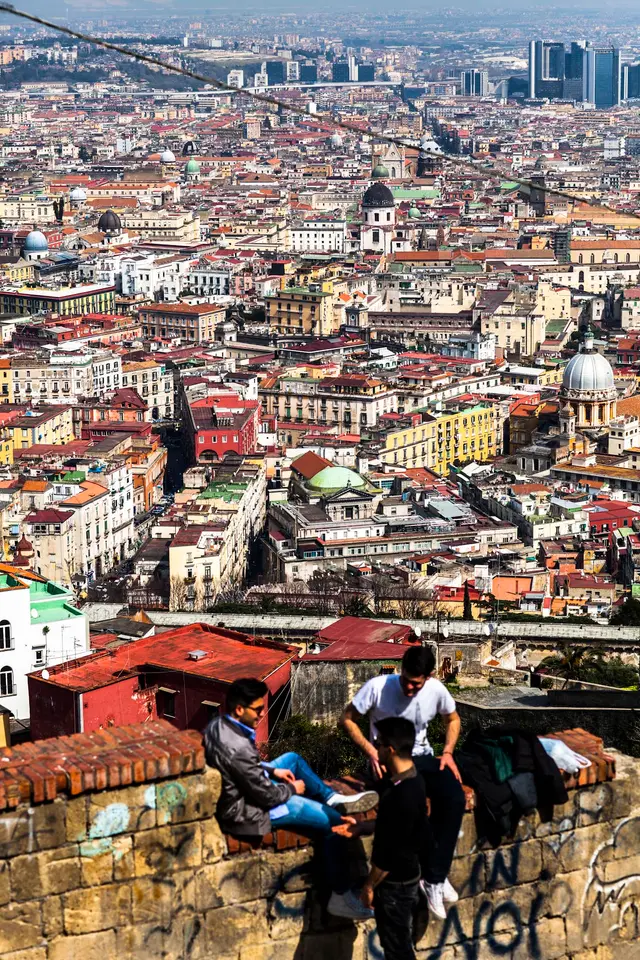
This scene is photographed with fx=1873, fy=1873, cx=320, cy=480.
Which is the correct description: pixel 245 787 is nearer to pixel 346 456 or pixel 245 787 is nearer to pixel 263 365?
pixel 346 456

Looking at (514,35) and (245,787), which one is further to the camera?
(514,35)

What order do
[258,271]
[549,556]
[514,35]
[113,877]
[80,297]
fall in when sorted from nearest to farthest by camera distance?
[113,877], [549,556], [80,297], [258,271], [514,35]

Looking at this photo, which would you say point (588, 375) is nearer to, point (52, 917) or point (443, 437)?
point (443, 437)

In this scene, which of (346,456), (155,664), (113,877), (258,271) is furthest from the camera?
(258,271)

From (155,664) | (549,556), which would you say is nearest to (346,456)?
(549,556)

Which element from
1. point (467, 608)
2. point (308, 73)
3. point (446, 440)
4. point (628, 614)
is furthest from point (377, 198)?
point (308, 73)

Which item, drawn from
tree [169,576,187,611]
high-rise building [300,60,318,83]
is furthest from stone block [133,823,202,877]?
high-rise building [300,60,318,83]
